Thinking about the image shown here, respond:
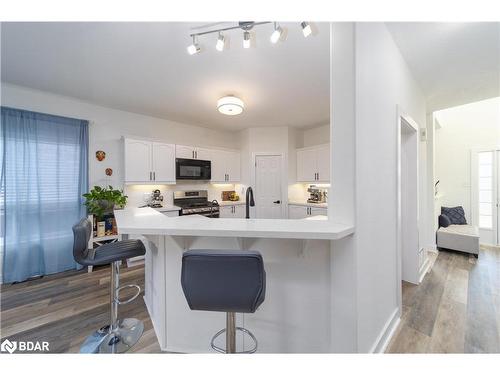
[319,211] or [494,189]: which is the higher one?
[494,189]

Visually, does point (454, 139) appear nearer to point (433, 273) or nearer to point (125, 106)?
point (433, 273)

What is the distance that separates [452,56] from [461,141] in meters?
3.59

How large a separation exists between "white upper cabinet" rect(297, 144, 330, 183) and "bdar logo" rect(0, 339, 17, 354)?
4.76m

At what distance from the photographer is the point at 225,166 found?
4.89 m

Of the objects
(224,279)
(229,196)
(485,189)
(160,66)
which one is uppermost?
(160,66)

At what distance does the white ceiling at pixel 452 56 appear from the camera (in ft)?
6.05

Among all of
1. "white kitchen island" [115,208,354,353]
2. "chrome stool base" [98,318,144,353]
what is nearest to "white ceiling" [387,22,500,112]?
"white kitchen island" [115,208,354,353]

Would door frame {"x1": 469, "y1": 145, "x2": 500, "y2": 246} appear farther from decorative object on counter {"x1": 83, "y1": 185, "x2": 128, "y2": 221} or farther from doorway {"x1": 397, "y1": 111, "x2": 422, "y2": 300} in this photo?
decorative object on counter {"x1": 83, "y1": 185, "x2": 128, "y2": 221}

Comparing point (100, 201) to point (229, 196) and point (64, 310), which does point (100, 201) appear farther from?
point (229, 196)

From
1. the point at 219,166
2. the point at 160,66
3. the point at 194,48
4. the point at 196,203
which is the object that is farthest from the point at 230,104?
the point at 196,203

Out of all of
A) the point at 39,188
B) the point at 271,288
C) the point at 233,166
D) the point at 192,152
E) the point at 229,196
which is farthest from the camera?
the point at 229,196

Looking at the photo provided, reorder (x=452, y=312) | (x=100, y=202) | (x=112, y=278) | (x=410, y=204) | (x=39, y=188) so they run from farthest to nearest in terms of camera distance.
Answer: (x=100, y=202)
(x=39, y=188)
(x=410, y=204)
(x=452, y=312)
(x=112, y=278)

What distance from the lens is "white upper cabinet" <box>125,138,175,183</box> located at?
11.7ft
